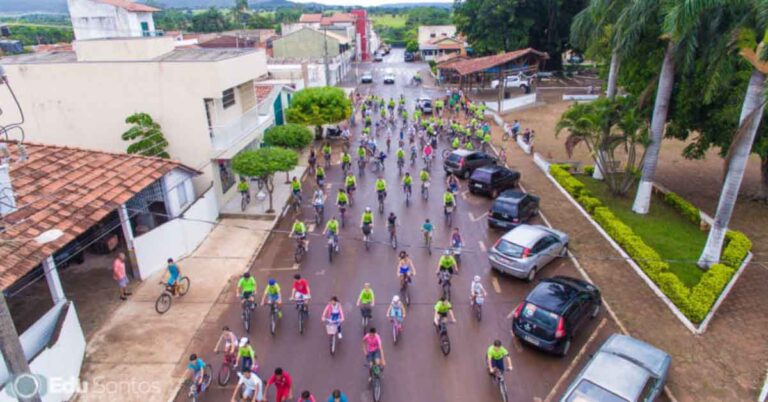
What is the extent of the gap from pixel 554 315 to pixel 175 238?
12160mm

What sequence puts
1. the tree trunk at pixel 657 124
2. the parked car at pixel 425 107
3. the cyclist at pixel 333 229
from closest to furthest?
the cyclist at pixel 333 229 < the tree trunk at pixel 657 124 < the parked car at pixel 425 107

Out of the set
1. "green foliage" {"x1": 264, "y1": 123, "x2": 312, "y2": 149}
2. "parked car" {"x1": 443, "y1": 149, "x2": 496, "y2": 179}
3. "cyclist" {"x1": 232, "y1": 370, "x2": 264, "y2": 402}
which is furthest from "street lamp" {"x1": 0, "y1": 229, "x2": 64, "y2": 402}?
"parked car" {"x1": 443, "y1": 149, "x2": 496, "y2": 179}

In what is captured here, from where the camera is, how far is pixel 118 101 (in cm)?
1958

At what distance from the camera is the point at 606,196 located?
21.8m

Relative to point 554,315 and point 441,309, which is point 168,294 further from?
point 554,315

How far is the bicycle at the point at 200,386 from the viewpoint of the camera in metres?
10.2

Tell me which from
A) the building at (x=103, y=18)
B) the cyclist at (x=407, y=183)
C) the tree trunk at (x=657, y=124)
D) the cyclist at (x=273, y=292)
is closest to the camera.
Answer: the cyclist at (x=273, y=292)

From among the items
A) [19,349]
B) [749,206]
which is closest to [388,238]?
[19,349]

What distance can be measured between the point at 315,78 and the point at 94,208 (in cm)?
3427

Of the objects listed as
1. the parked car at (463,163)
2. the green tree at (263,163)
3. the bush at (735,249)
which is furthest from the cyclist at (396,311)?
the parked car at (463,163)

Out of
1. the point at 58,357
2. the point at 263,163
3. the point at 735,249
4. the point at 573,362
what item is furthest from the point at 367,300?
the point at 735,249

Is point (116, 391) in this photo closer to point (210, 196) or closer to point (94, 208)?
point (94, 208)

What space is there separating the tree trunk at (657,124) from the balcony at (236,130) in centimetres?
1670

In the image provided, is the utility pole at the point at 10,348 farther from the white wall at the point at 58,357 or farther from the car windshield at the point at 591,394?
the car windshield at the point at 591,394
